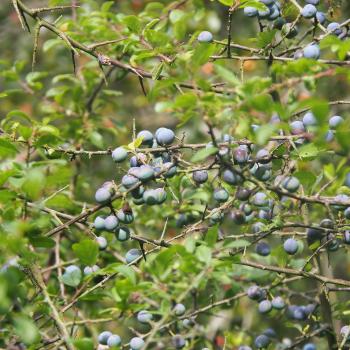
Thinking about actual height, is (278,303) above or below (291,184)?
below

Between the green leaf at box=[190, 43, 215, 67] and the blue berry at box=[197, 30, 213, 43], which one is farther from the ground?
the green leaf at box=[190, 43, 215, 67]

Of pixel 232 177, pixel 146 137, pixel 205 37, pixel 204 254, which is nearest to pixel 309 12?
pixel 205 37

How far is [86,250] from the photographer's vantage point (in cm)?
156

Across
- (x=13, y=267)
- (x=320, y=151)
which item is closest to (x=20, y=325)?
(x=13, y=267)

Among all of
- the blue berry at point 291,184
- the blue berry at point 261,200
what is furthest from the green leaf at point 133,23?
the blue berry at point 291,184

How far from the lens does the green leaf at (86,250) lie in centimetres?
154

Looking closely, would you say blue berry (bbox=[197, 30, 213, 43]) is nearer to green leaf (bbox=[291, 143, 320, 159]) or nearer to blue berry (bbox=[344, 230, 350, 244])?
green leaf (bbox=[291, 143, 320, 159])

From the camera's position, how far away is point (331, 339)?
6.96 ft

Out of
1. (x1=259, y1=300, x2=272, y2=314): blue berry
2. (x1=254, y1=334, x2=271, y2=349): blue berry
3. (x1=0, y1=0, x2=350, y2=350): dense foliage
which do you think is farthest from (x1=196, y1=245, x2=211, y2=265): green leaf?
(x1=254, y1=334, x2=271, y2=349): blue berry

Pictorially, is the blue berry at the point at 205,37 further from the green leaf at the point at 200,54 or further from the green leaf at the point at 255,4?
the green leaf at the point at 200,54

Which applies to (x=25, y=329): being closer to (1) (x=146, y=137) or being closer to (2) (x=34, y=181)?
(2) (x=34, y=181)

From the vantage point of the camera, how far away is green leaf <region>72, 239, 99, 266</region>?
1.54m

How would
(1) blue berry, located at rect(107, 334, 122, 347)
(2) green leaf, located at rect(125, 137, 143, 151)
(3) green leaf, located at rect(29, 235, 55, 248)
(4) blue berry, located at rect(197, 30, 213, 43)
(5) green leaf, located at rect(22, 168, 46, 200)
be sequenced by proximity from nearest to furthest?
1. (5) green leaf, located at rect(22, 168, 46, 200)
2. (3) green leaf, located at rect(29, 235, 55, 248)
3. (2) green leaf, located at rect(125, 137, 143, 151)
4. (1) blue berry, located at rect(107, 334, 122, 347)
5. (4) blue berry, located at rect(197, 30, 213, 43)

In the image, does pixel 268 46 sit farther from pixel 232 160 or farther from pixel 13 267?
pixel 13 267
